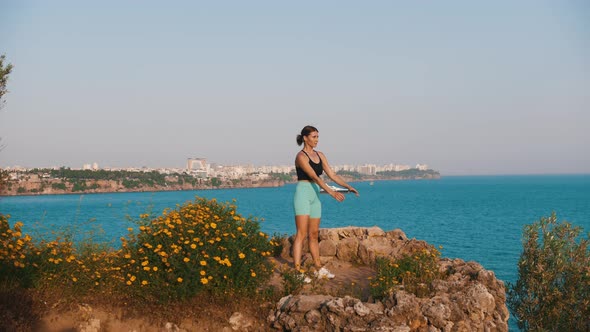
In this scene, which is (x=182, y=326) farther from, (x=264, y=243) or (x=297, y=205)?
(x=297, y=205)

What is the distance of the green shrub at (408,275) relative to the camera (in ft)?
26.6

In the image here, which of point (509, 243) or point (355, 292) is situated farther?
point (509, 243)

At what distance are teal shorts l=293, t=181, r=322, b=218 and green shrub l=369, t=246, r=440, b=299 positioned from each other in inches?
57.4

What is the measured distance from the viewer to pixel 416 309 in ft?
24.5

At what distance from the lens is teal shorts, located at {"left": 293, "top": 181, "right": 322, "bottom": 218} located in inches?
368

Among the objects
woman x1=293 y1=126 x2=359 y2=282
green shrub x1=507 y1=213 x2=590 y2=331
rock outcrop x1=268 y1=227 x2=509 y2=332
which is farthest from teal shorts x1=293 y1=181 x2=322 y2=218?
green shrub x1=507 y1=213 x2=590 y2=331

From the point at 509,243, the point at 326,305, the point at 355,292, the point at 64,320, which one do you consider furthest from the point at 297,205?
the point at 509,243

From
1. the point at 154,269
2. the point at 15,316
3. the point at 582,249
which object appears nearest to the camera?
the point at 15,316

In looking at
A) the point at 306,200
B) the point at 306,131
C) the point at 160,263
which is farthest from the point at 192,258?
the point at 306,131

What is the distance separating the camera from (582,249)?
11492 mm

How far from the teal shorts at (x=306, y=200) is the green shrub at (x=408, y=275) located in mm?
1459

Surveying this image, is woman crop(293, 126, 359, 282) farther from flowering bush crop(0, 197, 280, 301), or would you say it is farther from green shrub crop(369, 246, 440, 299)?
green shrub crop(369, 246, 440, 299)

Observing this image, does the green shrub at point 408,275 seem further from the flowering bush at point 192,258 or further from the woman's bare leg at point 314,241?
the flowering bush at point 192,258

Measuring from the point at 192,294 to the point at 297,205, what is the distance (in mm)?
2429
